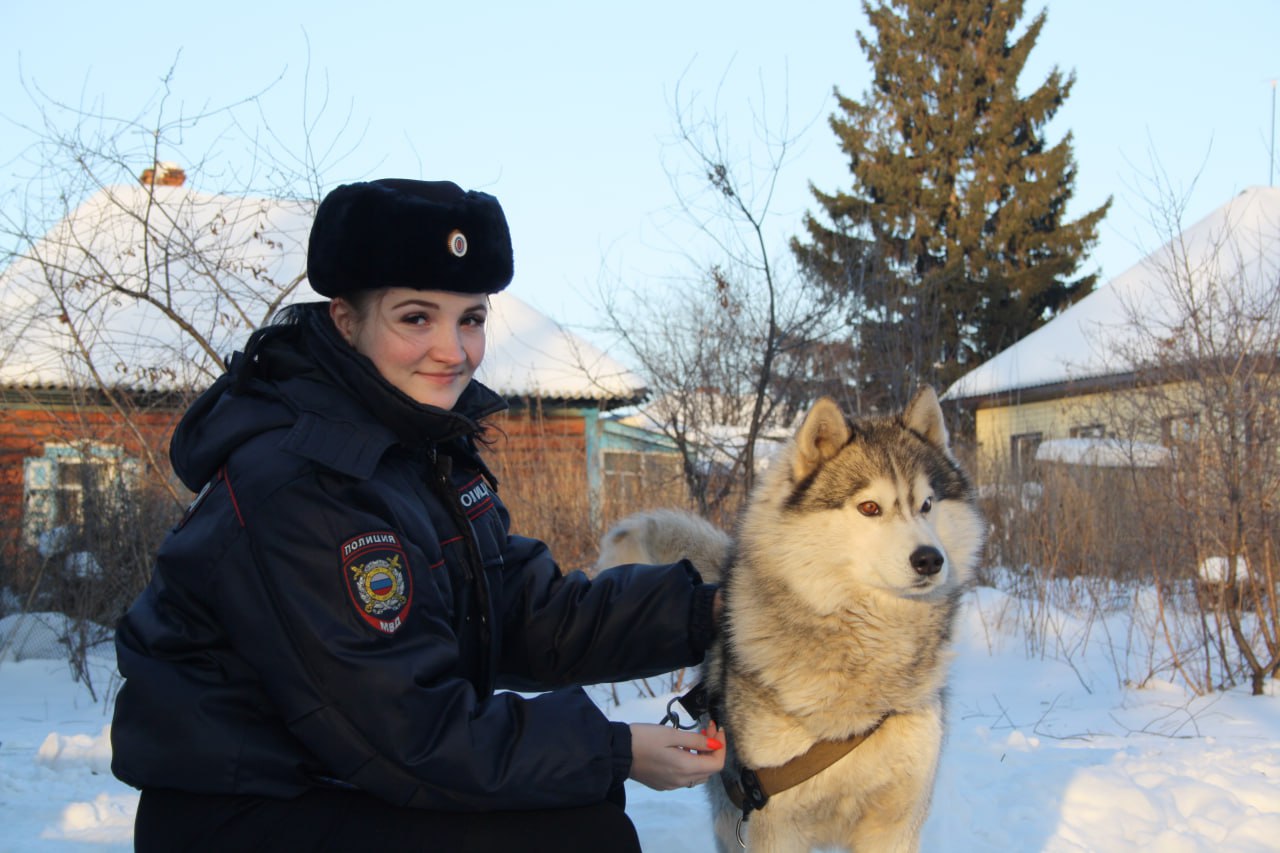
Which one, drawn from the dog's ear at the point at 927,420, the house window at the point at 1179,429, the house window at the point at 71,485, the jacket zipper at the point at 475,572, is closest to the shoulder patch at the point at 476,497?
the jacket zipper at the point at 475,572

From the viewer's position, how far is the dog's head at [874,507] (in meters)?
2.39

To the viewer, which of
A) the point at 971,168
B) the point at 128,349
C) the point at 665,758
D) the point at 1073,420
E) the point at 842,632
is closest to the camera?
the point at 665,758

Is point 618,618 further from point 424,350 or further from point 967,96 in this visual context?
point 967,96

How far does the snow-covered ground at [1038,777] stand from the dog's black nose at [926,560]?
414 mm

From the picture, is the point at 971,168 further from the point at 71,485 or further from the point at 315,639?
the point at 315,639

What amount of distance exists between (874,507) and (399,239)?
1.39 meters

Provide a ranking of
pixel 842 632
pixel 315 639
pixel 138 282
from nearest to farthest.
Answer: pixel 315 639
pixel 842 632
pixel 138 282

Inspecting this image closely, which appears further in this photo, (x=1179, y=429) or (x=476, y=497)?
(x=1179, y=429)

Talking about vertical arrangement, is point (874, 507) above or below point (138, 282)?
below

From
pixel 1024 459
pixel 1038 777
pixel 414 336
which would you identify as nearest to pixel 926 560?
pixel 414 336

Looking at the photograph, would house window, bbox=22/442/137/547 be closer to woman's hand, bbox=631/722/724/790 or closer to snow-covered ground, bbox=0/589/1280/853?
snow-covered ground, bbox=0/589/1280/853

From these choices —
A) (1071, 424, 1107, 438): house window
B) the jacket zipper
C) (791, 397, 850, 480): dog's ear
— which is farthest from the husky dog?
(1071, 424, 1107, 438): house window

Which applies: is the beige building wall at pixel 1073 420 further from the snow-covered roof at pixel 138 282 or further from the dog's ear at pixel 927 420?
the snow-covered roof at pixel 138 282

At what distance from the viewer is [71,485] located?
22.4ft
